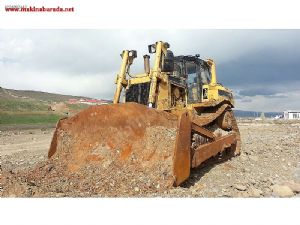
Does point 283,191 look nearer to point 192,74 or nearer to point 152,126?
point 152,126

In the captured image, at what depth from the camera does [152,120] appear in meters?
6.09

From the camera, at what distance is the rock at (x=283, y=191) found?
611 centimetres

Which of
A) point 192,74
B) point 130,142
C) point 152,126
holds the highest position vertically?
point 192,74

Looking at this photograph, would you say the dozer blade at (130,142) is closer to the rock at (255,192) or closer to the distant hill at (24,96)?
the rock at (255,192)

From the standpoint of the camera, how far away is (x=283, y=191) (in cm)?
617

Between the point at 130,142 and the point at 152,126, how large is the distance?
44 cm

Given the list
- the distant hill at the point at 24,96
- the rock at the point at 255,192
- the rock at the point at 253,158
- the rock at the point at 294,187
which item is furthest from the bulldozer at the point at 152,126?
the distant hill at the point at 24,96

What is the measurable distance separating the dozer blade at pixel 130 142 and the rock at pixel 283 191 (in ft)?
5.26

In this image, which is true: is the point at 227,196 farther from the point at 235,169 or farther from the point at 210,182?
the point at 235,169

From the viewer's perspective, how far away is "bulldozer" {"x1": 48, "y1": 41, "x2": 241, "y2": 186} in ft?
19.1

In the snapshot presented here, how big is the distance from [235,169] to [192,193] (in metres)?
2.53

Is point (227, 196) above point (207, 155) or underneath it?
underneath

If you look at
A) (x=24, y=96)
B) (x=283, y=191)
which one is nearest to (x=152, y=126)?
(x=283, y=191)
